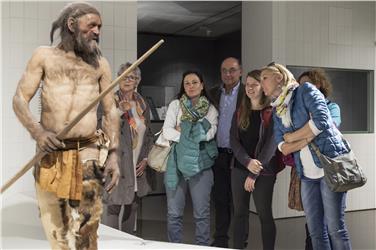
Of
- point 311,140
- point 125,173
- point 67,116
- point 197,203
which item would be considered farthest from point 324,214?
point 67,116

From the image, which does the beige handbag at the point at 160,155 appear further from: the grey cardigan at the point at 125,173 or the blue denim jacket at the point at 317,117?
the blue denim jacket at the point at 317,117

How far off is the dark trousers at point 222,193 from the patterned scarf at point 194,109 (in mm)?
336

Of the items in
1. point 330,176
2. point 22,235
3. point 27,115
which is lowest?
point 22,235

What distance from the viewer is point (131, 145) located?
3016 millimetres

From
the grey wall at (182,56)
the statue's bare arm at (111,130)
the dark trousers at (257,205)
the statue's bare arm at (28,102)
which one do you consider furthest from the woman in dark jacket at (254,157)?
the grey wall at (182,56)

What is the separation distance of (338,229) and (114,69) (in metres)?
2.38

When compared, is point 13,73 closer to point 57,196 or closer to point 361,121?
point 57,196

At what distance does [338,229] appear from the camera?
2.33 m

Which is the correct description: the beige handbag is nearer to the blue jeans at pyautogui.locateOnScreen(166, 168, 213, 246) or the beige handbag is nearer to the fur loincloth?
the blue jeans at pyautogui.locateOnScreen(166, 168, 213, 246)

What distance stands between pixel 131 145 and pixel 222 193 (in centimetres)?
72

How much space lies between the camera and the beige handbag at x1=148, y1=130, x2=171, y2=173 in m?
3.07

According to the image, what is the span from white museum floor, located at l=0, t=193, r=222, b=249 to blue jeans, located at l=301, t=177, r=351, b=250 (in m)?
0.67

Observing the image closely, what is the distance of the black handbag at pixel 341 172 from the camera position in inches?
88.3

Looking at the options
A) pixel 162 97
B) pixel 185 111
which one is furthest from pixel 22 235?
pixel 162 97
